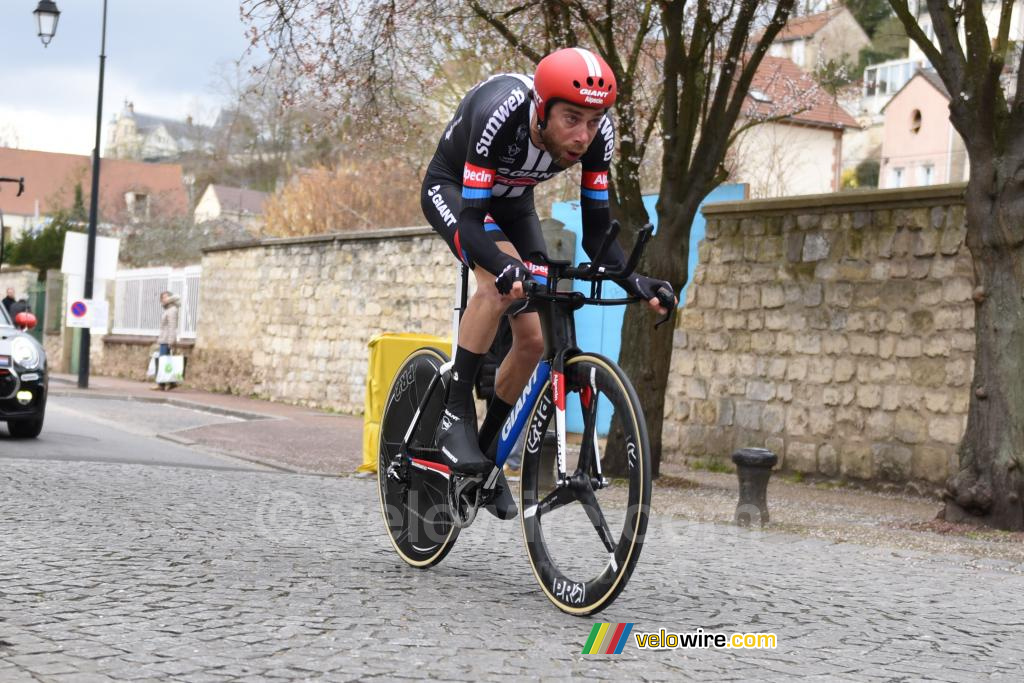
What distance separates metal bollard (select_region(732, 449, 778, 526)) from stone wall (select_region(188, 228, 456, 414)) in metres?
10.5

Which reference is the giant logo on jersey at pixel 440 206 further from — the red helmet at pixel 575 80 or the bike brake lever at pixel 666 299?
the bike brake lever at pixel 666 299

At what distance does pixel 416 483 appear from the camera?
5895 millimetres

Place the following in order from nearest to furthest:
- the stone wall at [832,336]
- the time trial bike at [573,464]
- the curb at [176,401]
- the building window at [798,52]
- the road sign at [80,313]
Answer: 1. the time trial bike at [573,464]
2. the stone wall at [832,336]
3. the curb at [176,401]
4. the road sign at [80,313]
5. the building window at [798,52]

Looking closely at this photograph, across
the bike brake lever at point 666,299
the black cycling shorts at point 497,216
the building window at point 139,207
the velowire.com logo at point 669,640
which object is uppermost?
the building window at point 139,207

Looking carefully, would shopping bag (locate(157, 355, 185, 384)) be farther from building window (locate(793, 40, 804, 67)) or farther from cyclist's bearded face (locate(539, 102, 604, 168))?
building window (locate(793, 40, 804, 67))

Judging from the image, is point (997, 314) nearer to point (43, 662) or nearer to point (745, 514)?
point (745, 514)

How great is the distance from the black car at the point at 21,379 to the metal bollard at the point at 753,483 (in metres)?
6.75

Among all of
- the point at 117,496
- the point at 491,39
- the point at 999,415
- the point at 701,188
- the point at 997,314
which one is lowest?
the point at 117,496

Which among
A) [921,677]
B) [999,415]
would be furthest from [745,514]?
[921,677]

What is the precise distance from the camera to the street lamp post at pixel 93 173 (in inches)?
970

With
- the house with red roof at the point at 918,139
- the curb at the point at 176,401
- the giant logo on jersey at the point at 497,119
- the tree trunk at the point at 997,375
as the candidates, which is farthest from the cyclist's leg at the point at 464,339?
the house with red roof at the point at 918,139

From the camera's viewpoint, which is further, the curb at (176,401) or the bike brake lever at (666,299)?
the curb at (176,401)

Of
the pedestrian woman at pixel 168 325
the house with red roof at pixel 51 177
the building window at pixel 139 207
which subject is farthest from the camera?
the house with red roof at pixel 51 177

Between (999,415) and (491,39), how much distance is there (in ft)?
20.3
